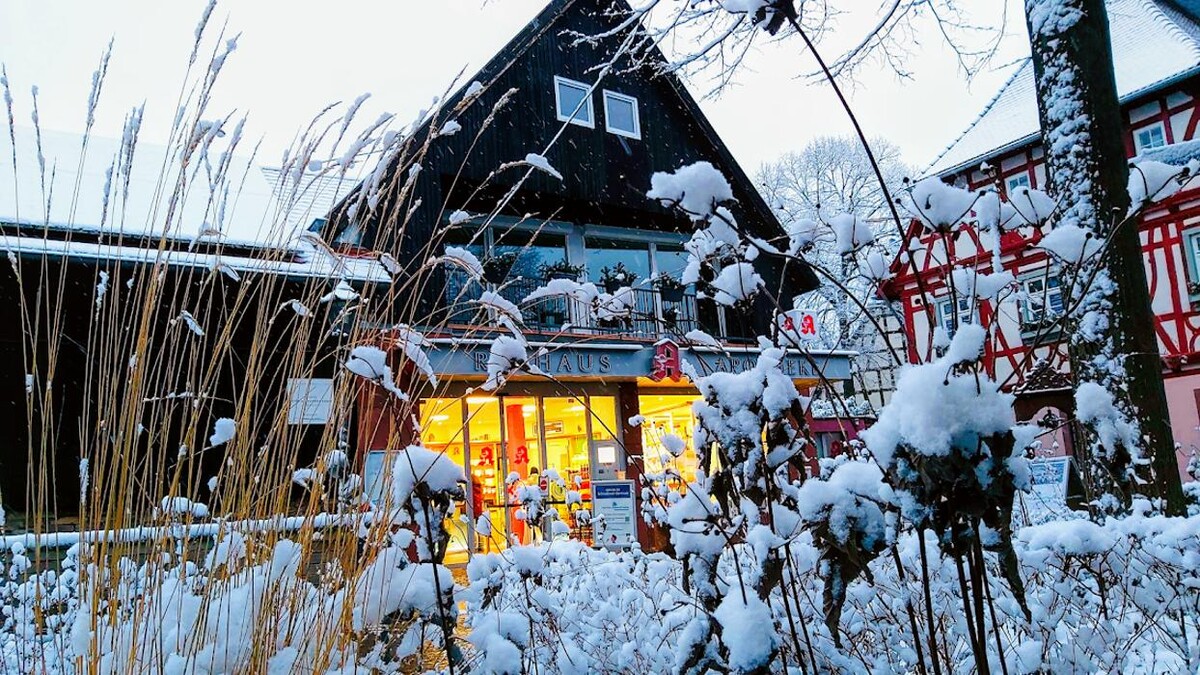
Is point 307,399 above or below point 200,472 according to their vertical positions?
above

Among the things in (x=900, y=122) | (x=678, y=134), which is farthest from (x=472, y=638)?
(x=900, y=122)

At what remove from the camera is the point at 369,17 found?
225 centimetres

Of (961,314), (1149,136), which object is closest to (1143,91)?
(1149,136)

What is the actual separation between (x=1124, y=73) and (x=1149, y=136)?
1061 millimetres

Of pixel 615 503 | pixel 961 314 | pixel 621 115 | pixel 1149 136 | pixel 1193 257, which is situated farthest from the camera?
pixel 1149 136

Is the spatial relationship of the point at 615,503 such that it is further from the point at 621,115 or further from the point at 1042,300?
the point at 621,115

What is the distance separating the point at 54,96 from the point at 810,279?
34.9 ft

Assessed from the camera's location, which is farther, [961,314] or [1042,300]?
[961,314]

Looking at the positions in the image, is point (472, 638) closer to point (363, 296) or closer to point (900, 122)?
point (363, 296)

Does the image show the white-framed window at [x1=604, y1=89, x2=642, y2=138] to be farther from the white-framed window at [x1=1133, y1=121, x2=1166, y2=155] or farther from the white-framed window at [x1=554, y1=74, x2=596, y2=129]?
the white-framed window at [x1=1133, y1=121, x2=1166, y2=155]

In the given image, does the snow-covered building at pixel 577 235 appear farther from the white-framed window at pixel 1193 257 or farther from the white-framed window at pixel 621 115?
the white-framed window at pixel 1193 257

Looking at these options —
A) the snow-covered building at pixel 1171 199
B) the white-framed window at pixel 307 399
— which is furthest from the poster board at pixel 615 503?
the snow-covered building at pixel 1171 199

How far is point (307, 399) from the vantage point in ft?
4.80

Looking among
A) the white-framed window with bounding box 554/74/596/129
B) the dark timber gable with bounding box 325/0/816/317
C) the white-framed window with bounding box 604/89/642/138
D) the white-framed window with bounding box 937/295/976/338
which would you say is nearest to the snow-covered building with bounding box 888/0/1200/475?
the dark timber gable with bounding box 325/0/816/317
